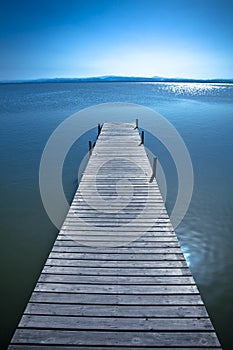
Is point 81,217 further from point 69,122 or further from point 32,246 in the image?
point 69,122

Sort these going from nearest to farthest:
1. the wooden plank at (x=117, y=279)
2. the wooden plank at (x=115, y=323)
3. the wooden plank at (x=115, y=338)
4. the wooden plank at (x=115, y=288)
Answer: the wooden plank at (x=115, y=338)
the wooden plank at (x=115, y=323)
the wooden plank at (x=115, y=288)
the wooden plank at (x=117, y=279)

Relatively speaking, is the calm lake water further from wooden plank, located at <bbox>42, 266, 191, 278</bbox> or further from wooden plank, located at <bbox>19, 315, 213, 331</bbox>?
wooden plank, located at <bbox>19, 315, 213, 331</bbox>

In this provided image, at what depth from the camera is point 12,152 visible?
18.6 m

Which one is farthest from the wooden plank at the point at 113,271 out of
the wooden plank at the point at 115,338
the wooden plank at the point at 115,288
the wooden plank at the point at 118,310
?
the wooden plank at the point at 115,338

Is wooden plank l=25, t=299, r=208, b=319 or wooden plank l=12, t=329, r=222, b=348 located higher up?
wooden plank l=25, t=299, r=208, b=319

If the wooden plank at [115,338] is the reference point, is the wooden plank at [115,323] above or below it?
above

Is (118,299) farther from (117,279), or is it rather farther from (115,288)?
(117,279)

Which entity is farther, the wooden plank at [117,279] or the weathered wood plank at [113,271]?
the weathered wood plank at [113,271]

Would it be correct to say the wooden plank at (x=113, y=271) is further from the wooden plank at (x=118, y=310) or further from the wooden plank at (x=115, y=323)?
the wooden plank at (x=115, y=323)

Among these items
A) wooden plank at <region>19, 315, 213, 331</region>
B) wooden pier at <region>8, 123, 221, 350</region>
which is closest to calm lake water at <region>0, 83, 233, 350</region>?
wooden pier at <region>8, 123, 221, 350</region>

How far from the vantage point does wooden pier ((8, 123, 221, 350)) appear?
3.78 m

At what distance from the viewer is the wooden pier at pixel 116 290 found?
3.78 m

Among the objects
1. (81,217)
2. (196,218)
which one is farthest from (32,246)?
(196,218)

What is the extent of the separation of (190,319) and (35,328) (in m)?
2.86
